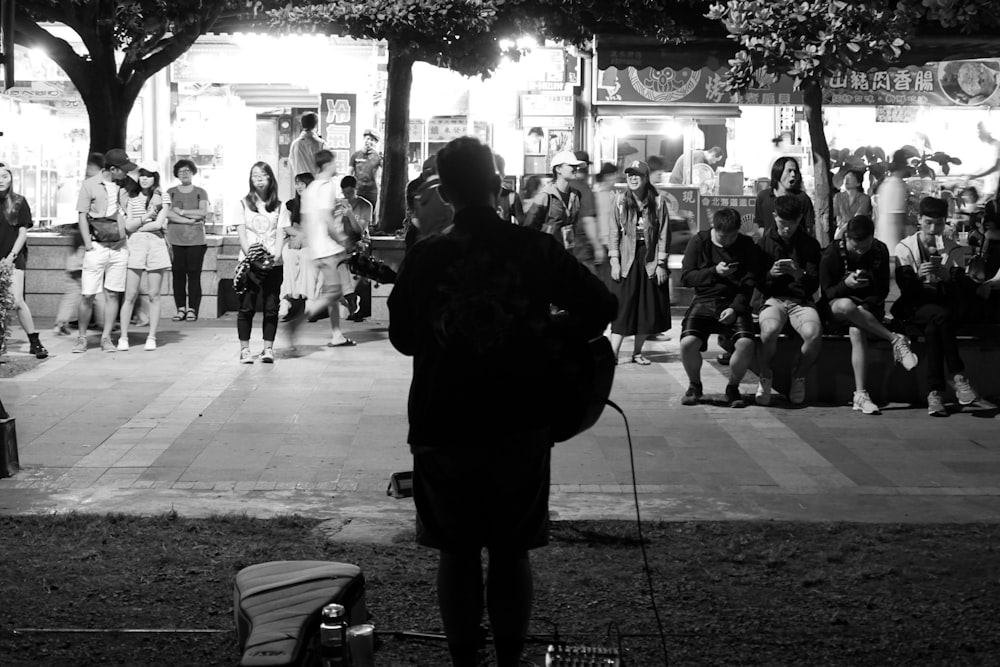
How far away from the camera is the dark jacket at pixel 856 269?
9570mm

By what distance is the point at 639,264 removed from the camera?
446 inches

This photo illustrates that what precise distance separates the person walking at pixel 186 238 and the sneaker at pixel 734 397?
278 inches

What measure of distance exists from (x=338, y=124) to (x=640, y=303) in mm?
10194

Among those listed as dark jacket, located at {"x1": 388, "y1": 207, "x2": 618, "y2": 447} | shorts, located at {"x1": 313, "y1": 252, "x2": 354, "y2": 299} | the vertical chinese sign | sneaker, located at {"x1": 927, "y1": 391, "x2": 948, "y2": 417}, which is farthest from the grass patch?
the vertical chinese sign

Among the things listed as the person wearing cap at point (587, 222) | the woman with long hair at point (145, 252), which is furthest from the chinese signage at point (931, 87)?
the woman with long hair at point (145, 252)

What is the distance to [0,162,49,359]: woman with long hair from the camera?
1143cm

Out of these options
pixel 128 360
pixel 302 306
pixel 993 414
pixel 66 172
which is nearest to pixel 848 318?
pixel 993 414

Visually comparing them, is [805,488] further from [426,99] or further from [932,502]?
[426,99]

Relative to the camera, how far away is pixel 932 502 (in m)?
6.87

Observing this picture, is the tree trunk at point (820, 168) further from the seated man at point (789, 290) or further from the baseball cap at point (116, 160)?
the baseball cap at point (116, 160)

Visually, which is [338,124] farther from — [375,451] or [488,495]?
[488,495]

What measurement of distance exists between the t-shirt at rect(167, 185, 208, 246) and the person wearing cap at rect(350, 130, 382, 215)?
10.9 feet

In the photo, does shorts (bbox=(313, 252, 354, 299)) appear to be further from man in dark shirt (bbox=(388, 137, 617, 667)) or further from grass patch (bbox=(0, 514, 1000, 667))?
man in dark shirt (bbox=(388, 137, 617, 667))

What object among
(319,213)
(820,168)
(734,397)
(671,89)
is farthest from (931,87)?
(319,213)
